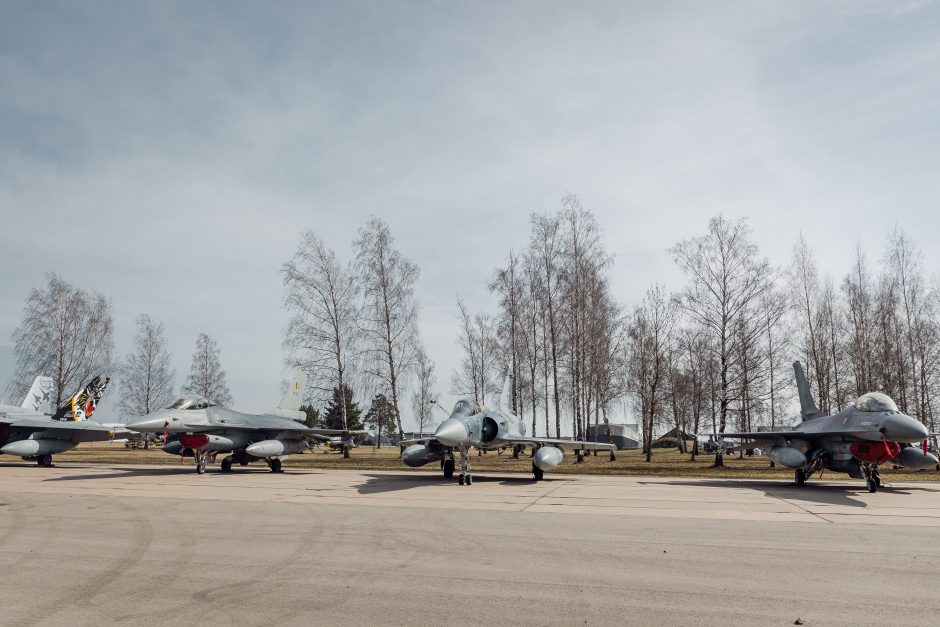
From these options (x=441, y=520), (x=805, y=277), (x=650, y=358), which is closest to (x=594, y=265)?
(x=650, y=358)

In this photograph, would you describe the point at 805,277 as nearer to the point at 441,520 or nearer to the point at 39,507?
the point at 441,520

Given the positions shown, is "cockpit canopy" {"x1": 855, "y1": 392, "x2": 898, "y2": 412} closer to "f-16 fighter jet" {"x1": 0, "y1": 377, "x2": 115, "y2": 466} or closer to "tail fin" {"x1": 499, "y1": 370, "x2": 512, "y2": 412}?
"tail fin" {"x1": 499, "y1": 370, "x2": 512, "y2": 412}

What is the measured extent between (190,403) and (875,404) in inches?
807

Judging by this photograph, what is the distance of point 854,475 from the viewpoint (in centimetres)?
1616

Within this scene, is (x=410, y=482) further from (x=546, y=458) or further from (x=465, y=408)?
(x=546, y=458)

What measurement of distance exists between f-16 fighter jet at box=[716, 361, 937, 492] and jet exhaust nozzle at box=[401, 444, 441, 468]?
9.02 m

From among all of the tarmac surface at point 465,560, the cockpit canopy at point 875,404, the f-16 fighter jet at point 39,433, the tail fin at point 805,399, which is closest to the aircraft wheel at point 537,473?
the tarmac surface at point 465,560

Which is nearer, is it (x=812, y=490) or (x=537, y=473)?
(x=812, y=490)

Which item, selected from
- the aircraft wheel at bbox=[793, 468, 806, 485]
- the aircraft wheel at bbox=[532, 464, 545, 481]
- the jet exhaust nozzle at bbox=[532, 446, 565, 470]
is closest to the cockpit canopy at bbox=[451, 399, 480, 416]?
the jet exhaust nozzle at bbox=[532, 446, 565, 470]

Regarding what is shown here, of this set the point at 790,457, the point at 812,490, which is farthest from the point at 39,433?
the point at 812,490

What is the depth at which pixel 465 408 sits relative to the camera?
16672 millimetres

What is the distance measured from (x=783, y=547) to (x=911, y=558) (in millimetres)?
1310

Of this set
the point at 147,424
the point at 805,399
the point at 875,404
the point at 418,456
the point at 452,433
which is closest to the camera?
the point at 452,433

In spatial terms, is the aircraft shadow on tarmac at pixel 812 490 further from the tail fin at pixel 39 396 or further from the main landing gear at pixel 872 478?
the tail fin at pixel 39 396
